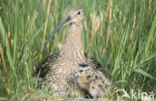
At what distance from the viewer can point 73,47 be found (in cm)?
507

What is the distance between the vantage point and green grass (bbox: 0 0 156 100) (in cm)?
386

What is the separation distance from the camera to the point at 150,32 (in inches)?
175

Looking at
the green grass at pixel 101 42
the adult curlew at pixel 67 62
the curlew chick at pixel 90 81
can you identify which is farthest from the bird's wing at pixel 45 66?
the curlew chick at pixel 90 81

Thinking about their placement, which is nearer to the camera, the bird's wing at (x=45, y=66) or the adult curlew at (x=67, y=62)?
the adult curlew at (x=67, y=62)

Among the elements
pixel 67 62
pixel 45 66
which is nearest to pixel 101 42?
pixel 67 62

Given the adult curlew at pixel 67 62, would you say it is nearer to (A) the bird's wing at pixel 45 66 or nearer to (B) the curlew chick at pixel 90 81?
(A) the bird's wing at pixel 45 66

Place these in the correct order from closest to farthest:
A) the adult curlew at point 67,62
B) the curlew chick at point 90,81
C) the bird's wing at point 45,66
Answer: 1. the curlew chick at point 90,81
2. the adult curlew at point 67,62
3. the bird's wing at point 45,66

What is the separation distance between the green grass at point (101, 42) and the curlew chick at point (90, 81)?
0.21m

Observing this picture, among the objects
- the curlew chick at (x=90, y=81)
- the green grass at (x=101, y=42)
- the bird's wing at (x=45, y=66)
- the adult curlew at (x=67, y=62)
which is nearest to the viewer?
the green grass at (x=101, y=42)

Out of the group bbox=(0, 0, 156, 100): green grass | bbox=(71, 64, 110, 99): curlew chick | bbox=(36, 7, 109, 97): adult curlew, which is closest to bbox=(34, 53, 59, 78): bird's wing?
bbox=(36, 7, 109, 97): adult curlew

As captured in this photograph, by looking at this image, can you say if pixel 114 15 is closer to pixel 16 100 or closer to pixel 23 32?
pixel 23 32

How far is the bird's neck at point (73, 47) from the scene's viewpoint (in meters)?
5.03

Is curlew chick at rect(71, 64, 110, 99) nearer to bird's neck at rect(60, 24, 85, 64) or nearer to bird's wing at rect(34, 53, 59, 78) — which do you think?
bird's neck at rect(60, 24, 85, 64)

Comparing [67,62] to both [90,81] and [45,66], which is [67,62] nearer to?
[45,66]
